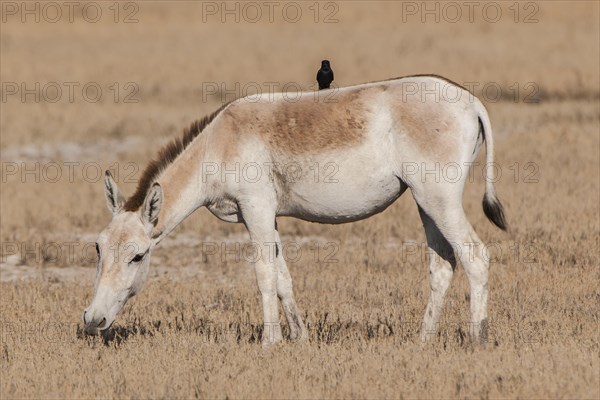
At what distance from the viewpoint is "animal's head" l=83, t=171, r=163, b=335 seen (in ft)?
27.5

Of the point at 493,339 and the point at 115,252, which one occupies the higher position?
the point at 115,252

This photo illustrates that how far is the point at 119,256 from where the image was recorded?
8.55 metres

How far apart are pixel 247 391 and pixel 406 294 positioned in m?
3.92

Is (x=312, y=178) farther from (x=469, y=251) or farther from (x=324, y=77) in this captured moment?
(x=324, y=77)

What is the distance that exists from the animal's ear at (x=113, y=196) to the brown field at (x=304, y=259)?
3.88 feet

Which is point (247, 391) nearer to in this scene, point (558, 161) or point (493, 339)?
point (493, 339)

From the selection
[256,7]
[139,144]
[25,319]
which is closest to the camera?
[25,319]

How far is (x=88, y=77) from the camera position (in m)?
30.2

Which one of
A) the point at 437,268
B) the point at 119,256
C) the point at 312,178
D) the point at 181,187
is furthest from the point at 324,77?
the point at 119,256

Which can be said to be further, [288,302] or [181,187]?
[288,302]

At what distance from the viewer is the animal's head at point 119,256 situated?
8.38m

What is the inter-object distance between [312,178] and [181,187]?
1147mm

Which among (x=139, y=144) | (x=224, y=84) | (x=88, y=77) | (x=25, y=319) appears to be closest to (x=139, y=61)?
(x=88, y=77)

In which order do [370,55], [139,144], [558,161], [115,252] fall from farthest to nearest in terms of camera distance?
[370,55] → [139,144] → [558,161] → [115,252]
